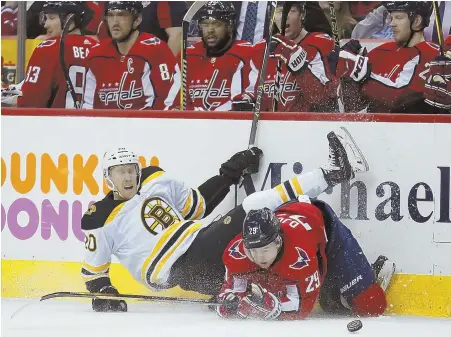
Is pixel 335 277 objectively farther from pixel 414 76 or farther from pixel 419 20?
pixel 419 20

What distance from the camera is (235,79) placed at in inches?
230

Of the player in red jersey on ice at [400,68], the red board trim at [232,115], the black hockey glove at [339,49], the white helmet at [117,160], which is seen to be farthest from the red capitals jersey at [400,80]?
the white helmet at [117,160]

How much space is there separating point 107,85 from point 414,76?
1.69 meters

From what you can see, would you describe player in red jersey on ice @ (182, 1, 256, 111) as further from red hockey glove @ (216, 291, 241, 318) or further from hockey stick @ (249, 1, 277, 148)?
red hockey glove @ (216, 291, 241, 318)

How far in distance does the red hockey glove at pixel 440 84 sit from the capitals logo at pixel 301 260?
1.04 metres

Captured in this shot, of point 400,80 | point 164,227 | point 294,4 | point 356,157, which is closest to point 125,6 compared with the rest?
point 294,4

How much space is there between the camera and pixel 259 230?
4.55m

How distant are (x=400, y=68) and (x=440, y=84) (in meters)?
0.40

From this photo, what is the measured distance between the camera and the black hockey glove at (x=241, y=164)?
17.1 feet

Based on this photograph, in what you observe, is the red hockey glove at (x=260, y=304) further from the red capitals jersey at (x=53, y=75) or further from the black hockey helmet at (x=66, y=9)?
the black hockey helmet at (x=66, y=9)

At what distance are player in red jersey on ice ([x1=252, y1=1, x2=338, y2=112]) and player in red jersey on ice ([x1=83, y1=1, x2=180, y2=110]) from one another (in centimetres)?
53

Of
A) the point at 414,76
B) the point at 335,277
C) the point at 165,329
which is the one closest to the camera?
the point at 165,329

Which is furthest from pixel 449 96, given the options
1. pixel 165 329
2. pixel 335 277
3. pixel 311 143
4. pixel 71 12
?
pixel 71 12

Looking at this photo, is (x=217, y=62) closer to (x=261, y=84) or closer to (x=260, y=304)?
(x=261, y=84)
